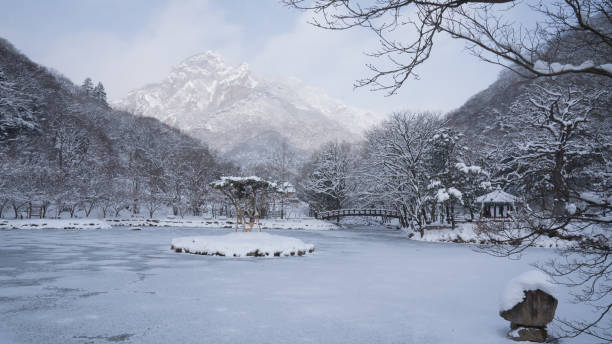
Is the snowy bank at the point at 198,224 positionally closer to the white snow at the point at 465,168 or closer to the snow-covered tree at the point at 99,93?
the white snow at the point at 465,168

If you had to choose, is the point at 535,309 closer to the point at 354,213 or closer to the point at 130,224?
the point at 130,224

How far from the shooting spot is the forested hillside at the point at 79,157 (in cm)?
4000

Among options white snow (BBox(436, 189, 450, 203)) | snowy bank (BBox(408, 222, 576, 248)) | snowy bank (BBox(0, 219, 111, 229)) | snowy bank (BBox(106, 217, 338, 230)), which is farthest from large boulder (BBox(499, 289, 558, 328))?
snowy bank (BBox(0, 219, 111, 229))

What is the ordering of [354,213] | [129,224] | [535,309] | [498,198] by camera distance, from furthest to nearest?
[354,213]
[129,224]
[498,198]
[535,309]

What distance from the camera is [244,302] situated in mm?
7773

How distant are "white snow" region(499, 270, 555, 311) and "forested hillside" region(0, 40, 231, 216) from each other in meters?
42.5

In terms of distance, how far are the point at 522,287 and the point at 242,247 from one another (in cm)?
1256

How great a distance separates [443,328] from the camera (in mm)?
6348

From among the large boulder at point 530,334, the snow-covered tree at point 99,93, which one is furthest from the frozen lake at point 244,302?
the snow-covered tree at point 99,93

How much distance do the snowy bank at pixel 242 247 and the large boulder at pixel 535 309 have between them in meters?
12.0

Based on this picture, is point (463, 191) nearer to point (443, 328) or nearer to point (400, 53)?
point (443, 328)

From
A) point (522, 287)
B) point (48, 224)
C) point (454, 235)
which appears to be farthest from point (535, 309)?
point (48, 224)

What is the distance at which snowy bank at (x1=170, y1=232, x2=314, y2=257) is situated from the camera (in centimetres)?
1619

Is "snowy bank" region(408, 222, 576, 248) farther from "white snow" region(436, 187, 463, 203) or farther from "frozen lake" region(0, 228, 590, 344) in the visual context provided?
"frozen lake" region(0, 228, 590, 344)
